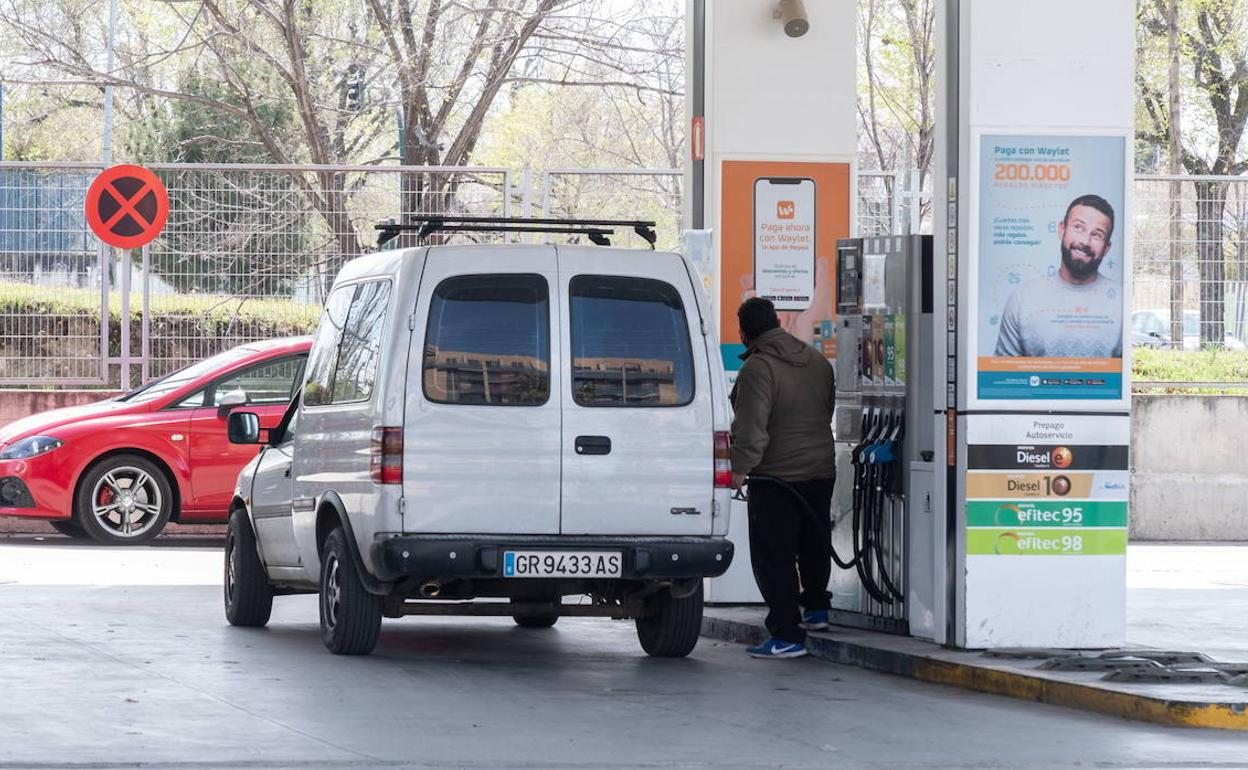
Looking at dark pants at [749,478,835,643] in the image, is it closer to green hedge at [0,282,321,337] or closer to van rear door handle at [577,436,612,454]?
van rear door handle at [577,436,612,454]

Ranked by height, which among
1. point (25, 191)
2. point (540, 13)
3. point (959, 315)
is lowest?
point (959, 315)

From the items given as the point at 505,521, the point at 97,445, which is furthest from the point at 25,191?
the point at 505,521

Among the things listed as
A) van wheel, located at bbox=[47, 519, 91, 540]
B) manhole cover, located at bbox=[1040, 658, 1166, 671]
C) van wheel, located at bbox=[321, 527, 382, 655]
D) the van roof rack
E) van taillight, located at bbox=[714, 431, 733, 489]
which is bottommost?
van wheel, located at bbox=[47, 519, 91, 540]

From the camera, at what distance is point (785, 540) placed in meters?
11.4

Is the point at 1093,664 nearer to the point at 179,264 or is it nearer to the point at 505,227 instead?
the point at 505,227

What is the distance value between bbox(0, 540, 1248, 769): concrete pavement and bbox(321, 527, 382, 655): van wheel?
0.44 feet

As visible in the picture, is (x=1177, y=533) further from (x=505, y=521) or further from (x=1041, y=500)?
(x=505, y=521)

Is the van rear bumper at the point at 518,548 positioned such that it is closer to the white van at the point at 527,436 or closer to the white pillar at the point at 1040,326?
the white van at the point at 527,436

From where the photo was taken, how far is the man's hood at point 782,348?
11.5 meters

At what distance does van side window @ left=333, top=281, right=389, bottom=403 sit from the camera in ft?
34.1

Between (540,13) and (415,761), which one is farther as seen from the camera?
(540,13)

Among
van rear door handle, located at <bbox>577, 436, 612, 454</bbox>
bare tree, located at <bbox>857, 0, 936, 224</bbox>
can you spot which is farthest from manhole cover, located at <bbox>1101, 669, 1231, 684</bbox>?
bare tree, located at <bbox>857, 0, 936, 224</bbox>

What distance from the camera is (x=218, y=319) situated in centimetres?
2131

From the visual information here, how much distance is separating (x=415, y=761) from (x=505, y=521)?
105 inches
